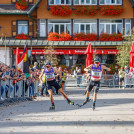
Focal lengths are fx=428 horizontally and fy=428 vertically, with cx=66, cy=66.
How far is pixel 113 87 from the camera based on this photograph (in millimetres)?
36594

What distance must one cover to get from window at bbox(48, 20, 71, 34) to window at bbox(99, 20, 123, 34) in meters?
3.40

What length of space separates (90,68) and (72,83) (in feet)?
71.1

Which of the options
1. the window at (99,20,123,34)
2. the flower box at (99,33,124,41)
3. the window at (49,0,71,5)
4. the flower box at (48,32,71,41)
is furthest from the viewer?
the window at (99,20,123,34)

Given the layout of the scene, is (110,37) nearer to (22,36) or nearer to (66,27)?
(66,27)

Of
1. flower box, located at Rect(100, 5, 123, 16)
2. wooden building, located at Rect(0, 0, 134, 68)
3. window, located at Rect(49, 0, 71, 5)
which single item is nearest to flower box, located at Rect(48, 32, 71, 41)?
wooden building, located at Rect(0, 0, 134, 68)

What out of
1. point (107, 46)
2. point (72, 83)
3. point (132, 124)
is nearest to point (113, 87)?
point (72, 83)

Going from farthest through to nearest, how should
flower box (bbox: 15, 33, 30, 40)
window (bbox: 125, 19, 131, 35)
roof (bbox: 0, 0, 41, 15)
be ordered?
roof (bbox: 0, 0, 41, 15) → window (bbox: 125, 19, 131, 35) → flower box (bbox: 15, 33, 30, 40)

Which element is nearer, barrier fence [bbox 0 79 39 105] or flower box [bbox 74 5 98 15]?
barrier fence [bbox 0 79 39 105]

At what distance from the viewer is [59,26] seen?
45.4 metres

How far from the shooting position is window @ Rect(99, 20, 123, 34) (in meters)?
45.2

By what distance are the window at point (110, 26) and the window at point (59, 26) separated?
11.2ft

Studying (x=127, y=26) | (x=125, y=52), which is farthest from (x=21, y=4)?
(x=125, y=52)

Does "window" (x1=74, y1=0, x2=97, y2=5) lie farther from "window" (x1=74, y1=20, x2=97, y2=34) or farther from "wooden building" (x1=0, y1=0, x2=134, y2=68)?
"window" (x1=74, y1=20, x2=97, y2=34)

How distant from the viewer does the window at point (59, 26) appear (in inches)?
1783
